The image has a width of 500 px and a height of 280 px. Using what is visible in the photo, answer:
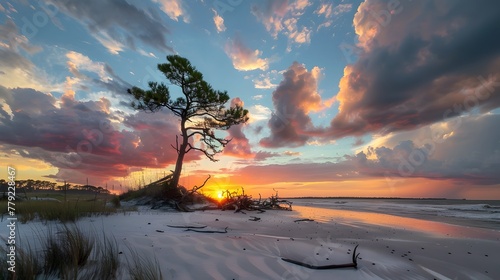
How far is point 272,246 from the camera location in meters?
4.64

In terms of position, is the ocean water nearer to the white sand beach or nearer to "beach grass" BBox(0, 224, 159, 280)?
the white sand beach

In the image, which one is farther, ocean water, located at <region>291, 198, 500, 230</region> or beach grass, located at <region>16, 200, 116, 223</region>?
ocean water, located at <region>291, 198, 500, 230</region>

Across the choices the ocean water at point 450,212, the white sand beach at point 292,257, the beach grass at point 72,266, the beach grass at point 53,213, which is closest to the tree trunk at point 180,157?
the beach grass at point 53,213

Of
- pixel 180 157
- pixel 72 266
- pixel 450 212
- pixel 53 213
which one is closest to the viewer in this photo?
pixel 72 266

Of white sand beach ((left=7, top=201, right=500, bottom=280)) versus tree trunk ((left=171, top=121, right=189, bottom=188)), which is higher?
tree trunk ((left=171, top=121, right=189, bottom=188))

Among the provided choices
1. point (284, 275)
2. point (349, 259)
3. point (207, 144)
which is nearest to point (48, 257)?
point (284, 275)

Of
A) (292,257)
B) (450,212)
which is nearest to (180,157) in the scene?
(292,257)

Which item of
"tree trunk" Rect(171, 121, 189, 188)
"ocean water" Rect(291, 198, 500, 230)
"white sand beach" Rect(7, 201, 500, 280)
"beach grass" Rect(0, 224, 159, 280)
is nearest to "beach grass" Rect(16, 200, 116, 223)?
"white sand beach" Rect(7, 201, 500, 280)

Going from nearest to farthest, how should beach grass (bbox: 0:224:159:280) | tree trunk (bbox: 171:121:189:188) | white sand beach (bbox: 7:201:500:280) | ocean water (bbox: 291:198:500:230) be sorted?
beach grass (bbox: 0:224:159:280)
white sand beach (bbox: 7:201:500:280)
ocean water (bbox: 291:198:500:230)
tree trunk (bbox: 171:121:189:188)

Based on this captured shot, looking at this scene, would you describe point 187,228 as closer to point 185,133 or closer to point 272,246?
point 272,246

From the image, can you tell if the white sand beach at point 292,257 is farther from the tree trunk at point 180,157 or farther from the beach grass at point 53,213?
the tree trunk at point 180,157

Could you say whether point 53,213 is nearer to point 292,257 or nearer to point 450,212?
point 292,257

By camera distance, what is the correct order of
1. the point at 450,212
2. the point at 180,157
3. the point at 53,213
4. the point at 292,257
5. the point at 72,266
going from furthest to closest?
the point at 450,212 → the point at 180,157 → the point at 53,213 → the point at 292,257 → the point at 72,266

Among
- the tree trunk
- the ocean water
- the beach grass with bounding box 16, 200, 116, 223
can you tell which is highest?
the tree trunk
